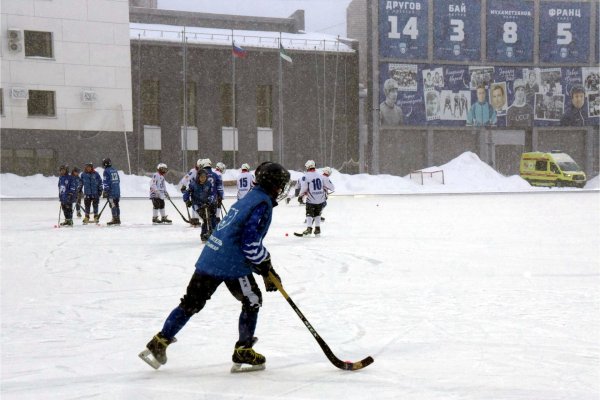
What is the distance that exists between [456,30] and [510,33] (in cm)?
423

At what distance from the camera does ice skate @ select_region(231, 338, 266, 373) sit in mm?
4398

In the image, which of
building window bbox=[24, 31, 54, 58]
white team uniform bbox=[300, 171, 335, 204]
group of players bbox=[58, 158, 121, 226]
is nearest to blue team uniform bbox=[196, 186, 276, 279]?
white team uniform bbox=[300, 171, 335, 204]

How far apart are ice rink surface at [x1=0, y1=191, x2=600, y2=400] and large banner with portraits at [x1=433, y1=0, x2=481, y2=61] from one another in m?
35.3

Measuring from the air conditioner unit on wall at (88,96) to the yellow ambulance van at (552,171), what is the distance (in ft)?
82.7

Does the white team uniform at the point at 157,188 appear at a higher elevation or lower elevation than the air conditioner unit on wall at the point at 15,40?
lower

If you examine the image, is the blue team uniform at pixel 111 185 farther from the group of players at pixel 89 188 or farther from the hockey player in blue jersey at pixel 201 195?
the hockey player in blue jersey at pixel 201 195

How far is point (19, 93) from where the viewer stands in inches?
1321

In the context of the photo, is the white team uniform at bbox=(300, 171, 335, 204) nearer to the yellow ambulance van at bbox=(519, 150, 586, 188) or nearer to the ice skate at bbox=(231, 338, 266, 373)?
the ice skate at bbox=(231, 338, 266, 373)

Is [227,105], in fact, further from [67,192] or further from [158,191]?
[67,192]

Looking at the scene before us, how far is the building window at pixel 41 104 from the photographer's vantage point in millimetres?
34656

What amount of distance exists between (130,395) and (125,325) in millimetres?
1914

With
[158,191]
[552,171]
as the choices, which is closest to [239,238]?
[158,191]

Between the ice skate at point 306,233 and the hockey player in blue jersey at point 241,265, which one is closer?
the hockey player in blue jersey at point 241,265

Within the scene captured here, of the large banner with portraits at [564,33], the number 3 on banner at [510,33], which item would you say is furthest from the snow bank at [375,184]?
the large banner with portraits at [564,33]
